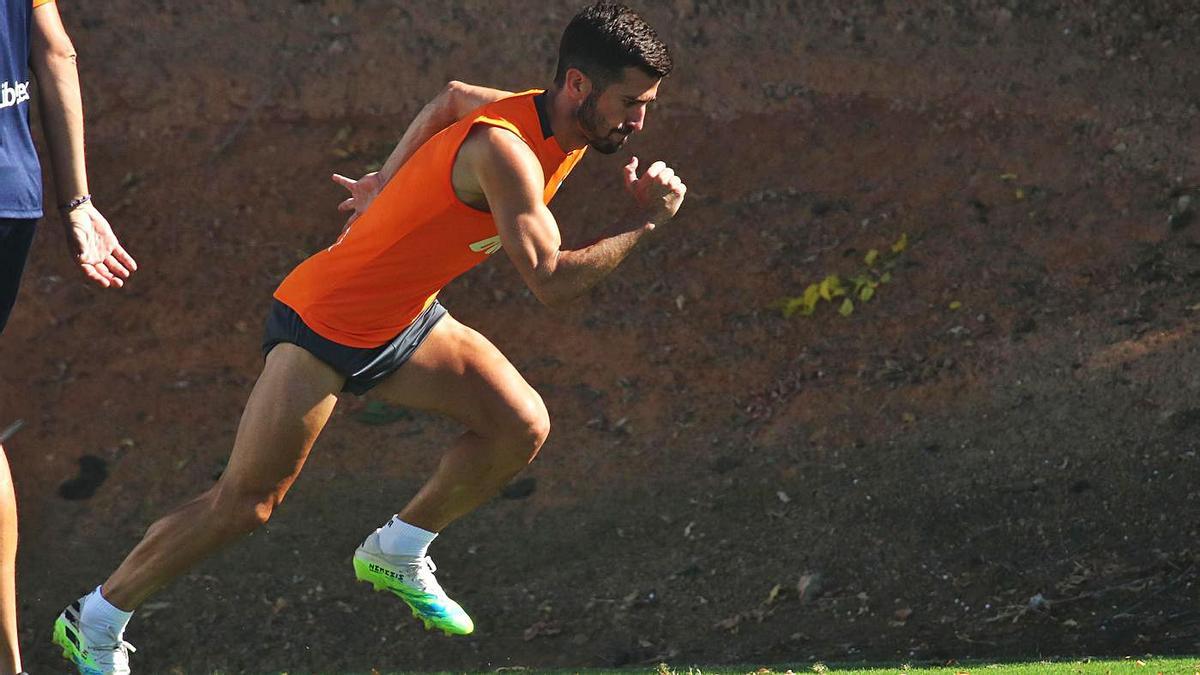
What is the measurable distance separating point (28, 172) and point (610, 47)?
1596mm

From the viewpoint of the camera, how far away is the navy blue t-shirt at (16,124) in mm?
4176

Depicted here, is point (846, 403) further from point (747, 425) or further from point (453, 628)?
point (453, 628)

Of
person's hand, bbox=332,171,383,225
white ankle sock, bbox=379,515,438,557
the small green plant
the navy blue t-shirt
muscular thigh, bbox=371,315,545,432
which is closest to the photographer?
the navy blue t-shirt

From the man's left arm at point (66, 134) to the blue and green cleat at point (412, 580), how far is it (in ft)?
Result: 4.01

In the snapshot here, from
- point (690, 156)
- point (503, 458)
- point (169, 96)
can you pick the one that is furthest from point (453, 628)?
point (169, 96)

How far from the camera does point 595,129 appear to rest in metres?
4.66

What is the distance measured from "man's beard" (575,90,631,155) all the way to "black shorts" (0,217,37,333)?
150cm

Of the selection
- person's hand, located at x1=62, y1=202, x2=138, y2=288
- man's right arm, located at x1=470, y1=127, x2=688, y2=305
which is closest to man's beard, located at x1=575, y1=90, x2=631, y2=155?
man's right arm, located at x1=470, y1=127, x2=688, y2=305

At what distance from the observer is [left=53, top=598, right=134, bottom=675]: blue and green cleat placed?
4.70 m

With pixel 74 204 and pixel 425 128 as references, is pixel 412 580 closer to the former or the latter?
pixel 425 128

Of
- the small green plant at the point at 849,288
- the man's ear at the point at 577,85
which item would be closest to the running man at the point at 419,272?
the man's ear at the point at 577,85

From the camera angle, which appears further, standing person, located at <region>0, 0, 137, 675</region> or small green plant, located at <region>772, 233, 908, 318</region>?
small green plant, located at <region>772, 233, 908, 318</region>

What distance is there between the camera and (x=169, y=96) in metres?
10.8

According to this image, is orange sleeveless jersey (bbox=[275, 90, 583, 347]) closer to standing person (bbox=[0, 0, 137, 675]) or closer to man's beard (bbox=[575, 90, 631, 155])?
man's beard (bbox=[575, 90, 631, 155])
